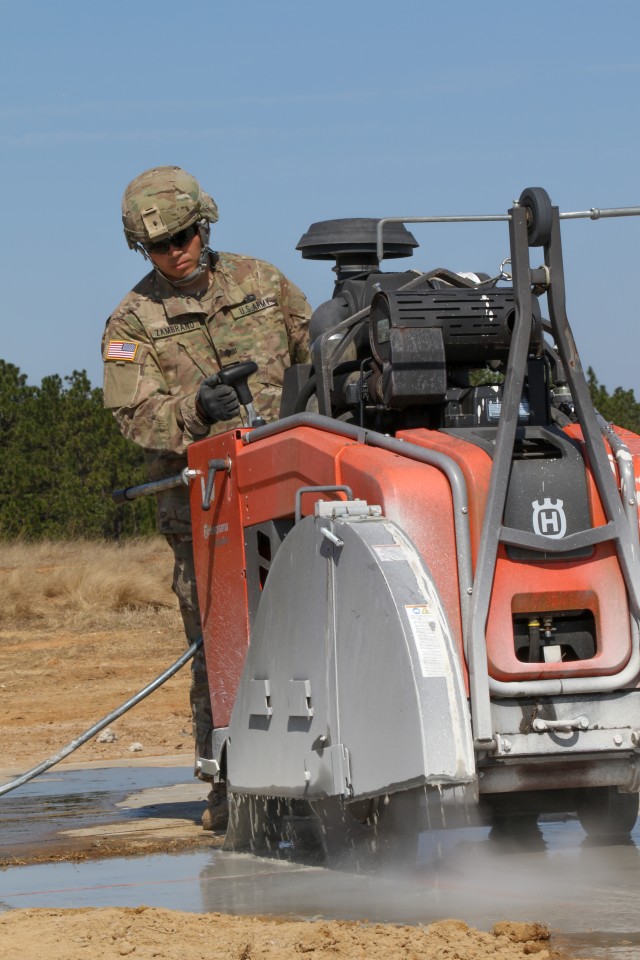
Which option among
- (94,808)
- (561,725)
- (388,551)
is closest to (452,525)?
(388,551)

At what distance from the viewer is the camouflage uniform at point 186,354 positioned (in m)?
6.75

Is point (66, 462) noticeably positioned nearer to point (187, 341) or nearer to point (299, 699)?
point (187, 341)

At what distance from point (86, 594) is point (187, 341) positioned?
10.4 m

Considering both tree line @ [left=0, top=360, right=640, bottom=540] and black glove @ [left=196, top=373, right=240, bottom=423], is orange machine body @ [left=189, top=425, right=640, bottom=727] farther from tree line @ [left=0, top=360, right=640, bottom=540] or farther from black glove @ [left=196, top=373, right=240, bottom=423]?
tree line @ [left=0, top=360, right=640, bottom=540]

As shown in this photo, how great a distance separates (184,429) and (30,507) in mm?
19725

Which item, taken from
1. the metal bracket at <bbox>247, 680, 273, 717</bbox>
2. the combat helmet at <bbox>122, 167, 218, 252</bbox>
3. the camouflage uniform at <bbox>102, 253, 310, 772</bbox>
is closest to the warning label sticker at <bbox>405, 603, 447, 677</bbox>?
the metal bracket at <bbox>247, 680, 273, 717</bbox>

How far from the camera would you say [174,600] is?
1691 centimetres

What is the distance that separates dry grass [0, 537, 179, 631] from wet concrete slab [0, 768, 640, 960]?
33.3 ft

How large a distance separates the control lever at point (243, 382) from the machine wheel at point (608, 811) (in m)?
1.73

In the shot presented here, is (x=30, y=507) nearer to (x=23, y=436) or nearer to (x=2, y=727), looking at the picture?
(x=23, y=436)

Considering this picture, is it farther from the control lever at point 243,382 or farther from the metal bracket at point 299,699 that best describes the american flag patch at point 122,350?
the metal bracket at point 299,699

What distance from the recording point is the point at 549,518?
A: 4.70 metres

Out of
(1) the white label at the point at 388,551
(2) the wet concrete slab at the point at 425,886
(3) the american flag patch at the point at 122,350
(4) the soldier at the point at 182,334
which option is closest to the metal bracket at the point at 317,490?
(1) the white label at the point at 388,551

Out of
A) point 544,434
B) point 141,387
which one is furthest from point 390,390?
point 141,387
